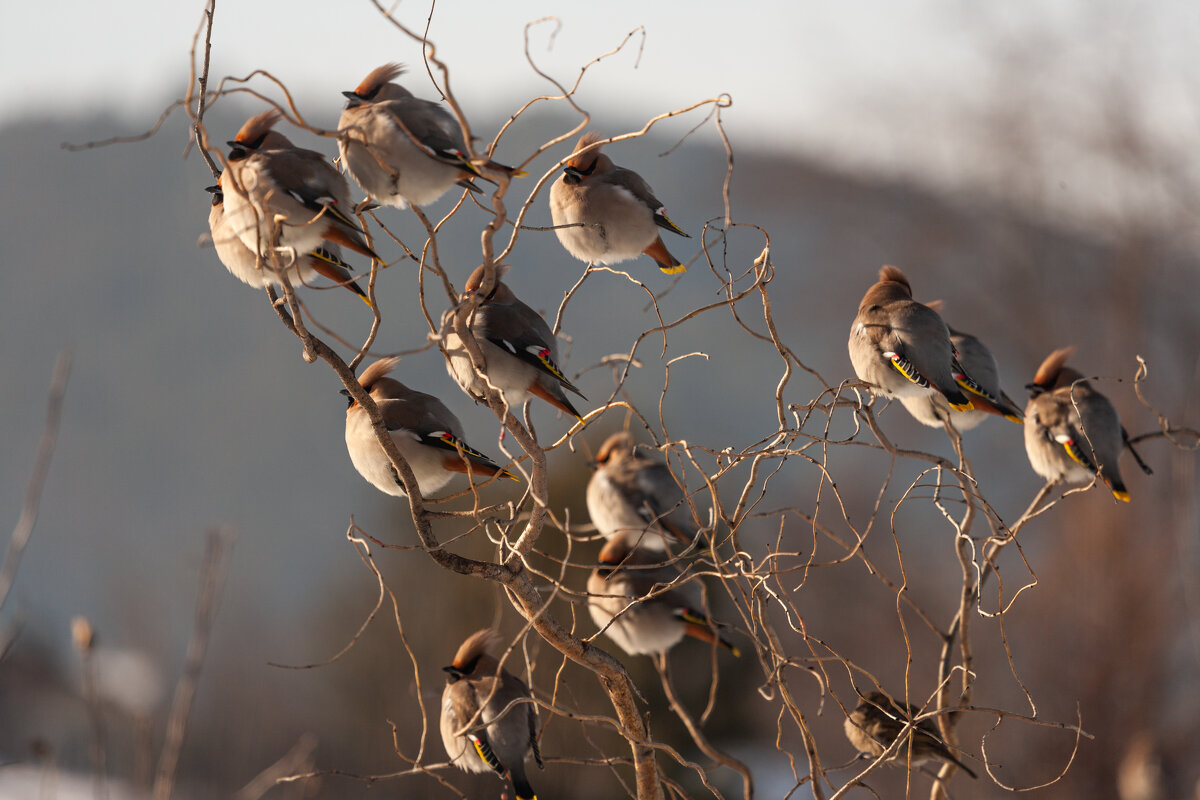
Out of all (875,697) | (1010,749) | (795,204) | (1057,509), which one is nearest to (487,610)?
(875,697)

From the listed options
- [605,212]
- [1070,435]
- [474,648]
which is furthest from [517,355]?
[1070,435]

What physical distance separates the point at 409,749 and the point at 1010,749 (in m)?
6.17

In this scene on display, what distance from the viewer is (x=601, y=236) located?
329 centimetres

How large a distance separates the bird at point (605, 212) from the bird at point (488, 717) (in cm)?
115

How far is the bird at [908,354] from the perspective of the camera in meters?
3.36

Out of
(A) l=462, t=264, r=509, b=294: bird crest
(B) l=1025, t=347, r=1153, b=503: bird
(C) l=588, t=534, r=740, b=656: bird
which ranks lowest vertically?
(C) l=588, t=534, r=740, b=656: bird

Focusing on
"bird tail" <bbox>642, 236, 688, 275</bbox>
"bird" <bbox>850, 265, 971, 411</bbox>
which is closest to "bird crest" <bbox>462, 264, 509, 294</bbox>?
"bird tail" <bbox>642, 236, 688, 275</bbox>

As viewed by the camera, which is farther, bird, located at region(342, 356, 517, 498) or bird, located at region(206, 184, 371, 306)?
bird, located at region(342, 356, 517, 498)

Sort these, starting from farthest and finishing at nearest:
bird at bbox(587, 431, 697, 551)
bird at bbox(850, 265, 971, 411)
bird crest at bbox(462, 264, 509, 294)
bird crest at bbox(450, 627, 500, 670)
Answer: bird at bbox(587, 431, 697, 551) → bird at bbox(850, 265, 971, 411) → bird crest at bbox(450, 627, 500, 670) → bird crest at bbox(462, 264, 509, 294)

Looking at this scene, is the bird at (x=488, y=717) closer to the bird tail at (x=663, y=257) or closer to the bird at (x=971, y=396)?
the bird tail at (x=663, y=257)

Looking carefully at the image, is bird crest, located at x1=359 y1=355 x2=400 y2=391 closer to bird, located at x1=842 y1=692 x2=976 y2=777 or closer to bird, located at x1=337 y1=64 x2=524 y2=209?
bird, located at x1=337 y1=64 x2=524 y2=209

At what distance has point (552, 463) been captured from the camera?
8477 millimetres

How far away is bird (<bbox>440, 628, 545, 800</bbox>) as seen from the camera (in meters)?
3.11

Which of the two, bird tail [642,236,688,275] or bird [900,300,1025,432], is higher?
bird tail [642,236,688,275]
